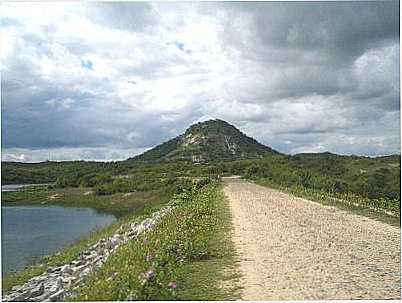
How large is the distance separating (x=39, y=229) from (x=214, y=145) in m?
72.0

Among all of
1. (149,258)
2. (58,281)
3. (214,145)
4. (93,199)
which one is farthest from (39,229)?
(214,145)

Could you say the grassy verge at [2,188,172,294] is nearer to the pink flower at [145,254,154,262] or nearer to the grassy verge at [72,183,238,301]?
the grassy verge at [72,183,238,301]

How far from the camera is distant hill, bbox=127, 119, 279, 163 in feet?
250

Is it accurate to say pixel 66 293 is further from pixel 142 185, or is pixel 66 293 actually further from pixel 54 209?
pixel 54 209

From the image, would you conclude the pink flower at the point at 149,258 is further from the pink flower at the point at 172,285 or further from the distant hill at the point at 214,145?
the distant hill at the point at 214,145

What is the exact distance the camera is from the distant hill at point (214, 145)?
250 feet

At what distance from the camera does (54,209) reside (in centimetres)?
3275

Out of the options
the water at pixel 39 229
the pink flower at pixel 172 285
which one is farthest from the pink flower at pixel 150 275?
the water at pixel 39 229

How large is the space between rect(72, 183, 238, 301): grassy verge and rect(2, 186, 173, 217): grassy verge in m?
14.1

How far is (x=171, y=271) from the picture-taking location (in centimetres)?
691

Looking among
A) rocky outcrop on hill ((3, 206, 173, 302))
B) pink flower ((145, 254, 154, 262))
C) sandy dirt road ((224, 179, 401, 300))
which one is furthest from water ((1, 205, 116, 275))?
pink flower ((145, 254, 154, 262))

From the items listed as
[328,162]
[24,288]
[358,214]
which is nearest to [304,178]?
[328,162]

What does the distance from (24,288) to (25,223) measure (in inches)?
656

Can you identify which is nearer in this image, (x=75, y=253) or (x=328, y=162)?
(x=75, y=253)
